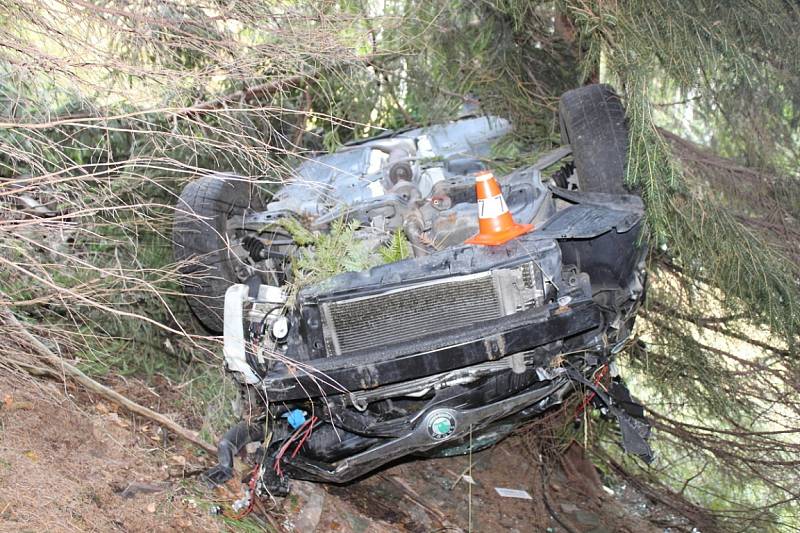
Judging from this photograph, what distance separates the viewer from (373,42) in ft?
16.5

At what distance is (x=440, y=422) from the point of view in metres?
3.62

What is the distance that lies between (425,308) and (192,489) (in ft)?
5.16

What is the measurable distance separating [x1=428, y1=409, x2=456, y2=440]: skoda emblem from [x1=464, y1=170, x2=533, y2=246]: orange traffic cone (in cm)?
83

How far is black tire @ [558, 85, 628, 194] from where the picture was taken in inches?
172

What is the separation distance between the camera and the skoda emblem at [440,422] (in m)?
3.62

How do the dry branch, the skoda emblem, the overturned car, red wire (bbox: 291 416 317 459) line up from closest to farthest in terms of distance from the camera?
1. the overturned car
2. the skoda emblem
3. red wire (bbox: 291 416 317 459)
4. the dry branch

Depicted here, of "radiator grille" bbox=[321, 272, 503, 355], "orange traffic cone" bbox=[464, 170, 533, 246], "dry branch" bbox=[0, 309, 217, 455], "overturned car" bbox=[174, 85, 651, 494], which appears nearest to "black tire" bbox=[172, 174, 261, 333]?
"overturned car" bbox=[174, 85, 651, 494]

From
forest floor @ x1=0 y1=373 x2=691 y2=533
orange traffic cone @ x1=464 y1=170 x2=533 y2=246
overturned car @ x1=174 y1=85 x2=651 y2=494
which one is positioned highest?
orange traffic cone @ x1=464 y1=170 x2=533 y2=246

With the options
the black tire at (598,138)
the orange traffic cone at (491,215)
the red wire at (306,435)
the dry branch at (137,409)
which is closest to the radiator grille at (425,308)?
the orange traffic cone at (491,215)

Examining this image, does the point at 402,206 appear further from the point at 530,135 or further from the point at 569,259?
the point at 530,135

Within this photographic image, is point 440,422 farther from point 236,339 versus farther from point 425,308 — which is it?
point 236,339

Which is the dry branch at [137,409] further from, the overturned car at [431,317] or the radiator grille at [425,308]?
the radiator grille at [425,308]

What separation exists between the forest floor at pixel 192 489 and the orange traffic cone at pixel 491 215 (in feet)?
5.81

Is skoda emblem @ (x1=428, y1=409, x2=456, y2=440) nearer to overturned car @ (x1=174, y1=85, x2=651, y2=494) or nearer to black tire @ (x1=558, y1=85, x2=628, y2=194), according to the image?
overturned car @ (x1=174, y1=85, x2=651, y2=494)
